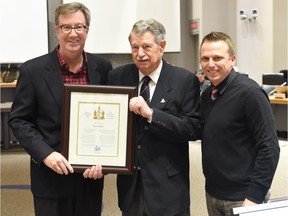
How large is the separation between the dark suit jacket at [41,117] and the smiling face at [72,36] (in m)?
0.12

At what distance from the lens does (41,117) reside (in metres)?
2.03

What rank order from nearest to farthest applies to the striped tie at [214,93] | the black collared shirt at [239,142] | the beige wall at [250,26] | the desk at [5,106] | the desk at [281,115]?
the black collared shirt at [239,142]
the striped tie at [214,93]
the desk at [5,106]
the desk at [281,115]
the beige wall at [250,26]

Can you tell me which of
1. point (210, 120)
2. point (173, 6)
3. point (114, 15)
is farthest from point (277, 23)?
point (210, 120)

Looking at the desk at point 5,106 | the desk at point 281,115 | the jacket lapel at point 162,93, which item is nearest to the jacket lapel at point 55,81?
the jacket lapel at point 162,93

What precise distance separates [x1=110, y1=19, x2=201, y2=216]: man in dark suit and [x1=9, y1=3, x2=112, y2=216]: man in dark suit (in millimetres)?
231

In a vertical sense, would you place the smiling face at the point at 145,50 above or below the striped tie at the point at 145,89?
above

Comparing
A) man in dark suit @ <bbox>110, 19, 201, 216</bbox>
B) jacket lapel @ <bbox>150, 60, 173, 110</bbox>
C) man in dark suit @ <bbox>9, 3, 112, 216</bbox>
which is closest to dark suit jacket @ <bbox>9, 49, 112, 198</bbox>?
man in dark suit @ <bbox>9, 3, 112, 216</bbox>

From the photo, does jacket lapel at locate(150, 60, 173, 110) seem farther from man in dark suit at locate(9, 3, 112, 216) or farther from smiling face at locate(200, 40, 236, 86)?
man in dark suit at locate(9, 3, 112, 216)

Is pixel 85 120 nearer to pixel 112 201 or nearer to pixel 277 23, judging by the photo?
pixel 112 201

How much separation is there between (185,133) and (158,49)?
43 centimetres

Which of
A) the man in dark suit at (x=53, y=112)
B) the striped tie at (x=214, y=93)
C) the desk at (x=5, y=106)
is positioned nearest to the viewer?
the man in dark suit at (x=53, y=112)

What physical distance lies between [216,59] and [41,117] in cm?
93

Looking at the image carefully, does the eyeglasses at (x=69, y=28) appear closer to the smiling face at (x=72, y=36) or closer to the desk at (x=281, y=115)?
the smiling face at (x=72, y=36)

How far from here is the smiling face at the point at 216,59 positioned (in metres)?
1.97
